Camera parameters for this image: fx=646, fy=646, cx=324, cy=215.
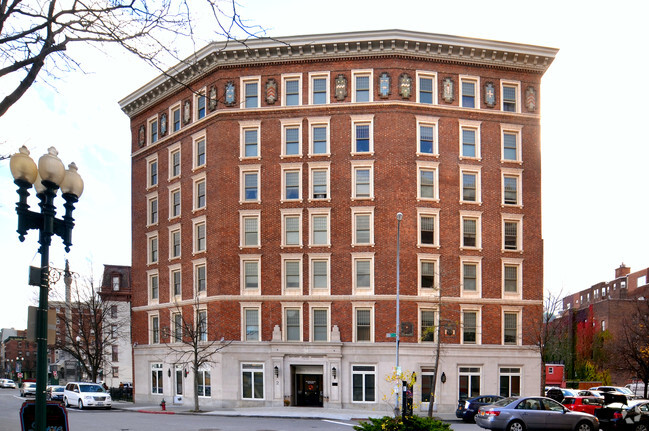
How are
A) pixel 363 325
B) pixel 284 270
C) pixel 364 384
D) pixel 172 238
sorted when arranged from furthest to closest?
pixel 172 238, pixel 284 270, pixel 363 325, pixel 364 384

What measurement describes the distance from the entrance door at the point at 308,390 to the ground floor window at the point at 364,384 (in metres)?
2.37

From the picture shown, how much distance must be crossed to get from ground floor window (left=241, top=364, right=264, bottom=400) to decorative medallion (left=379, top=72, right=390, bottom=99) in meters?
19.4

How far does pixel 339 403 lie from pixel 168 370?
46.8 feet

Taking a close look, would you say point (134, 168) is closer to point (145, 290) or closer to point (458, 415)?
point (145, 290)

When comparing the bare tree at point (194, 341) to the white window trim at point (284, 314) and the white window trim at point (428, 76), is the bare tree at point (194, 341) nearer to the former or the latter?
the white window trim at point (284, 314)

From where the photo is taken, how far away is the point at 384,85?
42.5 meters

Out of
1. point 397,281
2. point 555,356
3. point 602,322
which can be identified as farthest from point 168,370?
point 602,322

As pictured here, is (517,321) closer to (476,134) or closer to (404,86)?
(476,134)

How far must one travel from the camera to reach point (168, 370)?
47.6m

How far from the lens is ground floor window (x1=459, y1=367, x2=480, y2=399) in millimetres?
41531

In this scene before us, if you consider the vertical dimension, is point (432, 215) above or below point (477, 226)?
above

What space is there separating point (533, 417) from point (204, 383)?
2618 centimetres

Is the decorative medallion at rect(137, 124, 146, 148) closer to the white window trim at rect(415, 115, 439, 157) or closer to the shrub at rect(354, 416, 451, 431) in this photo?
the white window trim at rect(415, 115, 439, 157)

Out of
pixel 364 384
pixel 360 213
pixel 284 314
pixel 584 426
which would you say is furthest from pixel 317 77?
pixel 584 426
